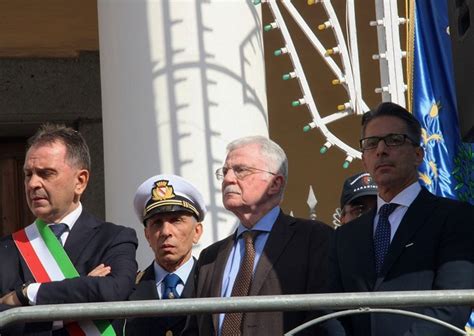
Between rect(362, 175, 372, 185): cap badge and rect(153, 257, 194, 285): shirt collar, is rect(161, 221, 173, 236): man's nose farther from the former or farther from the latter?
rect(362, 175, 372, 185): cap badge

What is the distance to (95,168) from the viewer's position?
1080cm

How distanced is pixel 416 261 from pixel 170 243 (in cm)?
105

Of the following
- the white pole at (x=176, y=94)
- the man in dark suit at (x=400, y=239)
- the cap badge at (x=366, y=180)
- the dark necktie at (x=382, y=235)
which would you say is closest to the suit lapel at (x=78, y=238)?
the man in dark suit at (x=400, y=239)

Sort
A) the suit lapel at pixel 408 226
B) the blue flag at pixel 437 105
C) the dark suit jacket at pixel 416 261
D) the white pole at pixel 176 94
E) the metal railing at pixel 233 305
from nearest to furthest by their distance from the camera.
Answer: the metal railing at pixel 233 305, the dark suit jacket at pixel 416 261, the suit lapel at pixel 408 226, the blue flag at pixel 437 105, the white pole at pixel 176 94

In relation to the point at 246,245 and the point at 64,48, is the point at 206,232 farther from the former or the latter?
the point at 64,48

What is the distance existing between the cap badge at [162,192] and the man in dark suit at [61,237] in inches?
9.6

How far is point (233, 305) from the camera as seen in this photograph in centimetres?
445

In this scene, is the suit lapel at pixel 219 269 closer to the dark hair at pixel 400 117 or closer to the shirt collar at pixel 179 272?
the shirt collar at pixel 179 272

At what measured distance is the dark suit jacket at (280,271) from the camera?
5633 mm

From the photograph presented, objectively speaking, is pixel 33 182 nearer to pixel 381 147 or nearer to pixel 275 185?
pixel 275 185

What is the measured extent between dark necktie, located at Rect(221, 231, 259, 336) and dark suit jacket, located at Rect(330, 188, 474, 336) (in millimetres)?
329

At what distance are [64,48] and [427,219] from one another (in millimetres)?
5881

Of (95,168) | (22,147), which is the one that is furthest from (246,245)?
(22,147)

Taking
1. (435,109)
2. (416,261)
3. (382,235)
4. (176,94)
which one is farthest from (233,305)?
(176,94)
